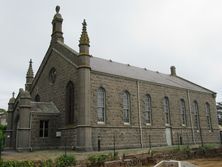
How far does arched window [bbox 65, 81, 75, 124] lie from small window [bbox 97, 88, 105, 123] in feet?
8.67

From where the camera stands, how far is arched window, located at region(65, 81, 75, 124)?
27062mm

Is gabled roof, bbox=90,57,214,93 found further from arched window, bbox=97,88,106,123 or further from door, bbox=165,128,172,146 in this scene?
door, bbox=165,128,172,146

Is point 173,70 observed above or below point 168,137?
above

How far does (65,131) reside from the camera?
2719 centimetres

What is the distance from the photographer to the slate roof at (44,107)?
27.9 meters

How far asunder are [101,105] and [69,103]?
134 inches

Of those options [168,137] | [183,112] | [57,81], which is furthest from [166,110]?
[57,81]

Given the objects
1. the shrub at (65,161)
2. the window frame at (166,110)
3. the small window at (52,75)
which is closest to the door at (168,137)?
the window frame at (166,110)

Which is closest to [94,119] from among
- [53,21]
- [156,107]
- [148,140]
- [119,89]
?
[119,89]

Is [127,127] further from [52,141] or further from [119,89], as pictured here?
[52,141]

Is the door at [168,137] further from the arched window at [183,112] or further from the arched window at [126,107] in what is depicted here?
the arched window at [126,107]

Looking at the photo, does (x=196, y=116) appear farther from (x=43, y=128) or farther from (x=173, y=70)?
(x=43, y=128)

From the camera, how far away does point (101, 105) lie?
89.7ft

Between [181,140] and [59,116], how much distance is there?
1714 cm
